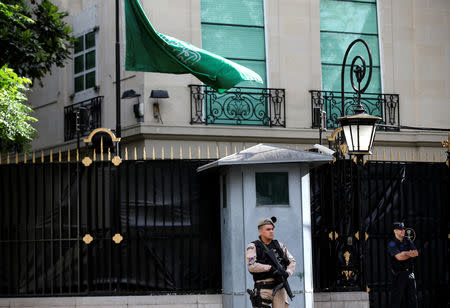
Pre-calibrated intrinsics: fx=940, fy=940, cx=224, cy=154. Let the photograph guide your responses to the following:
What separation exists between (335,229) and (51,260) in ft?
14.3

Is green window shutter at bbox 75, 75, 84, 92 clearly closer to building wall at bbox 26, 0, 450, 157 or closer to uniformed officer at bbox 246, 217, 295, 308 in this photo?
building wall at bbox 26, 0, 450, 157

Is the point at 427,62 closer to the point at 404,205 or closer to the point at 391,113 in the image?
the point at 391,113

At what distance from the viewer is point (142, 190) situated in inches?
555

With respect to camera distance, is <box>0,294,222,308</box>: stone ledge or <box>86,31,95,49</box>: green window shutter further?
<box>86,31,95,49</box>: green window shutter

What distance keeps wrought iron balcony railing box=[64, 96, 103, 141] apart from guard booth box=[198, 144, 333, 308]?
9894mm

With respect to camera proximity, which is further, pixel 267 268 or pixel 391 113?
pixel 391 113

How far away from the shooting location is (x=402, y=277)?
14.7m

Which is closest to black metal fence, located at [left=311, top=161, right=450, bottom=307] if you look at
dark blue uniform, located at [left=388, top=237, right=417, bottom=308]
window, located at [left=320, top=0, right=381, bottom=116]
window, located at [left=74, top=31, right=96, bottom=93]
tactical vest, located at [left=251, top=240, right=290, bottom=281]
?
dark blue uniform, located at [left=388, top=237, right=417, bottom=308]

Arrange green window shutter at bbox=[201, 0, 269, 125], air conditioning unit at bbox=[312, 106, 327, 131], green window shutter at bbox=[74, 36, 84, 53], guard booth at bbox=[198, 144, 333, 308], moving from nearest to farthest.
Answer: guard booth at bbox=[198, 144, 333, 308] → air conditioning unit at bbox=[312, 106, 327, 131] → green window shutter at bbox=[201, 0, 269, 125] → green window shutter at bbox=[74, 36, 84, 53]

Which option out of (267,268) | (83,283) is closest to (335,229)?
(267,268)

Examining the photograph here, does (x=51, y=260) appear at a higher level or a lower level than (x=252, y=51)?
lower

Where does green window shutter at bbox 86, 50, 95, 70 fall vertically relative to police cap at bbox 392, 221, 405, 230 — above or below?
above

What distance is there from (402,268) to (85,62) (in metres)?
12.4

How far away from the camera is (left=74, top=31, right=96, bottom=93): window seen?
949 inches
